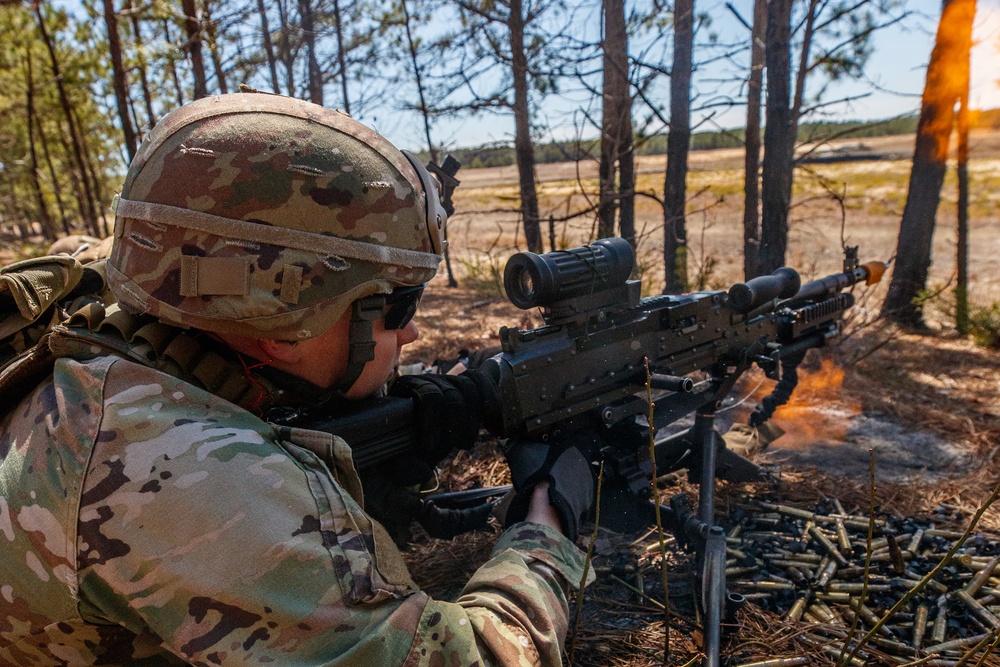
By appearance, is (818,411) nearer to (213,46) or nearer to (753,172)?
(753,172)

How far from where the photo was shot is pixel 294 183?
1.83 meters

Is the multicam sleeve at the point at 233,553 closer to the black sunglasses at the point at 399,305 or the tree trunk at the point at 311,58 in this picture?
the black sunglasses at the point at 399,305

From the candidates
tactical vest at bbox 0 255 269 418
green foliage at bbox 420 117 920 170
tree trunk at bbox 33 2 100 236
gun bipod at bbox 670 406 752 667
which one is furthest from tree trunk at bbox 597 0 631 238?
tree trunk at bbox 33 2 100 236

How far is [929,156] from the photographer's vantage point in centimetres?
842

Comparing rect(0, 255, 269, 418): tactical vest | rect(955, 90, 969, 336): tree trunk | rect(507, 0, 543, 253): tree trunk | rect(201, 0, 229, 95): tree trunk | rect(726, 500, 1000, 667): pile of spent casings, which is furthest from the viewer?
rect(201, 0, 229, 95): tree trunk

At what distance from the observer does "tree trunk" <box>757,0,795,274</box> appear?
584cm

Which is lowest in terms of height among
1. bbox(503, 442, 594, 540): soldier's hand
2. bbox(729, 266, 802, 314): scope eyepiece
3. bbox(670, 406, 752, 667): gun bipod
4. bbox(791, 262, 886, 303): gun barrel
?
bbox(670, 406, 752, 667): gun bipod

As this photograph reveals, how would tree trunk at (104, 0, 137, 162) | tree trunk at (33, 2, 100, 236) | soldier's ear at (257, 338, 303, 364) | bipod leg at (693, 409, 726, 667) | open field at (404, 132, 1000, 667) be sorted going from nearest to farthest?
1. soldier's ear at (257, 338, 303, 364)
2. bipod leg at (693, 409, 726, 667)
3. open field at (404, 132, 1000, 667)
4. tree trunk at (104, 0, 137, 162)
5. tree trunk at (33, 2, 100, 236)

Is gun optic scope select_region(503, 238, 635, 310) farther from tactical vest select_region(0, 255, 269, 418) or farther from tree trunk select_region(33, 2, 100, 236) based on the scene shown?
tree trunk select_region(33, 2, 100, 236)

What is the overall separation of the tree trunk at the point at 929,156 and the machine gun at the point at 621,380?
493cm

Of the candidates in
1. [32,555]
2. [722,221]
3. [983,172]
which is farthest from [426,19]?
[983,172]

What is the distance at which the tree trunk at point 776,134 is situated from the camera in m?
5.84

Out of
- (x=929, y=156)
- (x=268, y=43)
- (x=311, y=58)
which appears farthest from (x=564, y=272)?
(x=311, y=58)

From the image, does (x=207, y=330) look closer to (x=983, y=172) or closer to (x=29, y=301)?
(x=29, y=301)
